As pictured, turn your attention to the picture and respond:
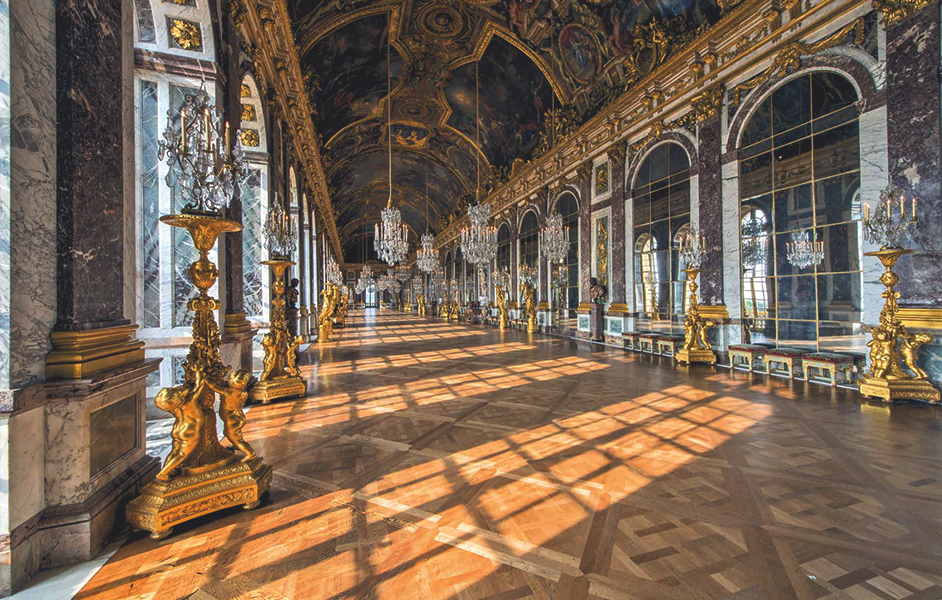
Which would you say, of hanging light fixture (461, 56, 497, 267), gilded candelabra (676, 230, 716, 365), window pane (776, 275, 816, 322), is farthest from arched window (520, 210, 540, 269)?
window pane (776, 275, 816, 322)

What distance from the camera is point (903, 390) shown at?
4.67 meters

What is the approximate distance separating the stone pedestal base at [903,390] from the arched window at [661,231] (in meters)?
4.04

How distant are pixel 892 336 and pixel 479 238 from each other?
23.7 feet

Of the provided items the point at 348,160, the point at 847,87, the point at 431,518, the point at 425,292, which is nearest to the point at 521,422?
the point at 431,518

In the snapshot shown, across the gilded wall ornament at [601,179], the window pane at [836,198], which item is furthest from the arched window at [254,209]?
the window pane at [836,198]

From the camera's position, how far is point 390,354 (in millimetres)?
8961

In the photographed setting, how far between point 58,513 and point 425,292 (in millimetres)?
30683

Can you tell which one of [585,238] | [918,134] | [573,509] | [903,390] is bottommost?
[573,509]

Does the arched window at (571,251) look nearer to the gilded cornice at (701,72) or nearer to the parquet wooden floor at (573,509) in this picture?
the gilded cornice at (701,72)

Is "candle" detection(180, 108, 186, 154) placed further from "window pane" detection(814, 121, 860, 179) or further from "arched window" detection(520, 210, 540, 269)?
"arched window" detection(520, 210, 540, 269)

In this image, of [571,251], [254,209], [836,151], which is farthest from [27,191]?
[571,251]

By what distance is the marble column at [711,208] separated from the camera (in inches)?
303

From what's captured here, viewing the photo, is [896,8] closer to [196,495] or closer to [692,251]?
[692,251]

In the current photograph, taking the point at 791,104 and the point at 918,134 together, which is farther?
the point at 791,104
